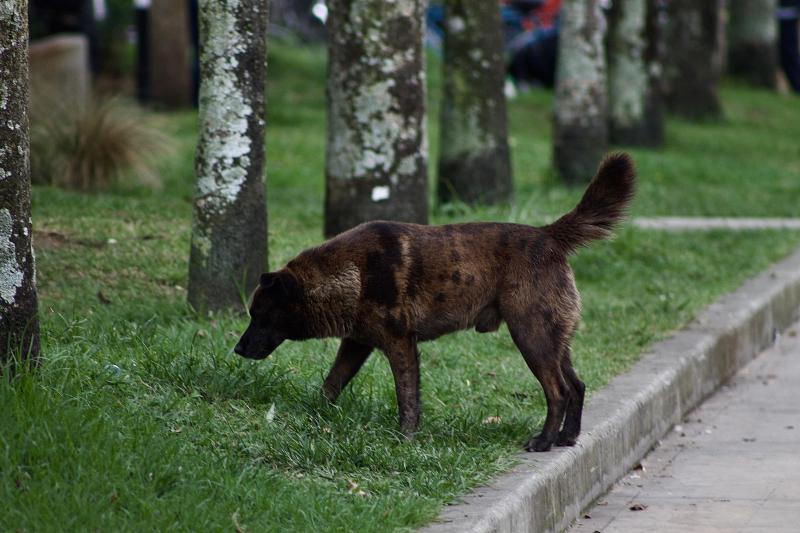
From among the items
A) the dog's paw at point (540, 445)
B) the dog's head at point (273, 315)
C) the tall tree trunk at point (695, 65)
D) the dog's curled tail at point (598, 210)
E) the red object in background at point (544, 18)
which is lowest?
the dog's paw at point (540, 445)

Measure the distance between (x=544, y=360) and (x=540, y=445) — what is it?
14.0 inches

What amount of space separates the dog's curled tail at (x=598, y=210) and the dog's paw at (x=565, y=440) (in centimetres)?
79

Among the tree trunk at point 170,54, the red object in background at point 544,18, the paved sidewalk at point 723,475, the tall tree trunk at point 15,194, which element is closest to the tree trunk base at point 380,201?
the paved sidewalk at point 723,475

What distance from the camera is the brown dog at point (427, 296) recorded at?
552 cm

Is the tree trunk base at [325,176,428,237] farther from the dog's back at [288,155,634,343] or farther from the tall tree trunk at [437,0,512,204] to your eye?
the dog's back at [288,155,634,343]

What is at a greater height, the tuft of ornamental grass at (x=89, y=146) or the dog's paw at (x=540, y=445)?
the tuft of ornamental grass at (x=89, y=146)

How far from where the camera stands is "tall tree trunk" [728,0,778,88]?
28.0m

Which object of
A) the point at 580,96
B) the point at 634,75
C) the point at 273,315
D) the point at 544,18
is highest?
the point at 544,18

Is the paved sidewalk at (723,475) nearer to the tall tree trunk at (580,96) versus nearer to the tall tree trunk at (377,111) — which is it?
the tall tree trunk at (377,111)

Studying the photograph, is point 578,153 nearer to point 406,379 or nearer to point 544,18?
point 406,379

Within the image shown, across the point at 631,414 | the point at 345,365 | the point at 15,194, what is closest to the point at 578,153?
the point at 631,414

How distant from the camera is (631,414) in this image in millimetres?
6465

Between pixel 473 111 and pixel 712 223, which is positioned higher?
pixel 473 111

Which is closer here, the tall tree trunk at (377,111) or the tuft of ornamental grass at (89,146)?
the tall tree trunk at (377,111)
